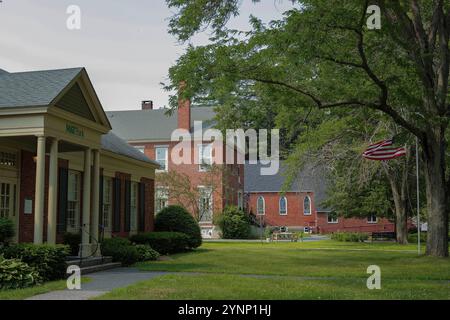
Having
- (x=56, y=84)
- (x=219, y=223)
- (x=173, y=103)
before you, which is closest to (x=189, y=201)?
(x=219, y=223)

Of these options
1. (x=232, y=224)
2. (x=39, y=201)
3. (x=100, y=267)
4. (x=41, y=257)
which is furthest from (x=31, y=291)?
(x=232, y=224)

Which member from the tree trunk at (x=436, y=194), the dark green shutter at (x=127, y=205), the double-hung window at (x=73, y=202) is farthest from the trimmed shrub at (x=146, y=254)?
the tree trunk at (x=436, y=194)

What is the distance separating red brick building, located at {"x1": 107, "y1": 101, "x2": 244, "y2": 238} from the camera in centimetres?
4212

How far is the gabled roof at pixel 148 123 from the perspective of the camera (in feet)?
156

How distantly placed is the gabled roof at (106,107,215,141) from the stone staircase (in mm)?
29242

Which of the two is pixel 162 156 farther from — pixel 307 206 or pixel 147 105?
pixel 307 206

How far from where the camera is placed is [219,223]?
143ft

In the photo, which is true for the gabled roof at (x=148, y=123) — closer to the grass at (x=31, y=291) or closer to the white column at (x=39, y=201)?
the white column at (x=39, y=201)

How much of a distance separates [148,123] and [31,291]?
3778 cm

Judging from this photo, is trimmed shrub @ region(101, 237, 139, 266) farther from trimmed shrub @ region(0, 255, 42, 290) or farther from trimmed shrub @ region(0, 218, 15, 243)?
trimmed shrub @ region(0, 255, 42, 290)

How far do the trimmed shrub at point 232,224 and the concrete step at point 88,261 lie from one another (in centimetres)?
2559

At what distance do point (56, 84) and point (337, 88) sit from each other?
30.6 feet

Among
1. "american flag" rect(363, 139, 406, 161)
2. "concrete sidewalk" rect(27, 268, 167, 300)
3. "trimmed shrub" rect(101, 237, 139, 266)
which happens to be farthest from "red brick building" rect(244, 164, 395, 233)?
"concrete sidewalk" rect(27, 268, 167, 300)
